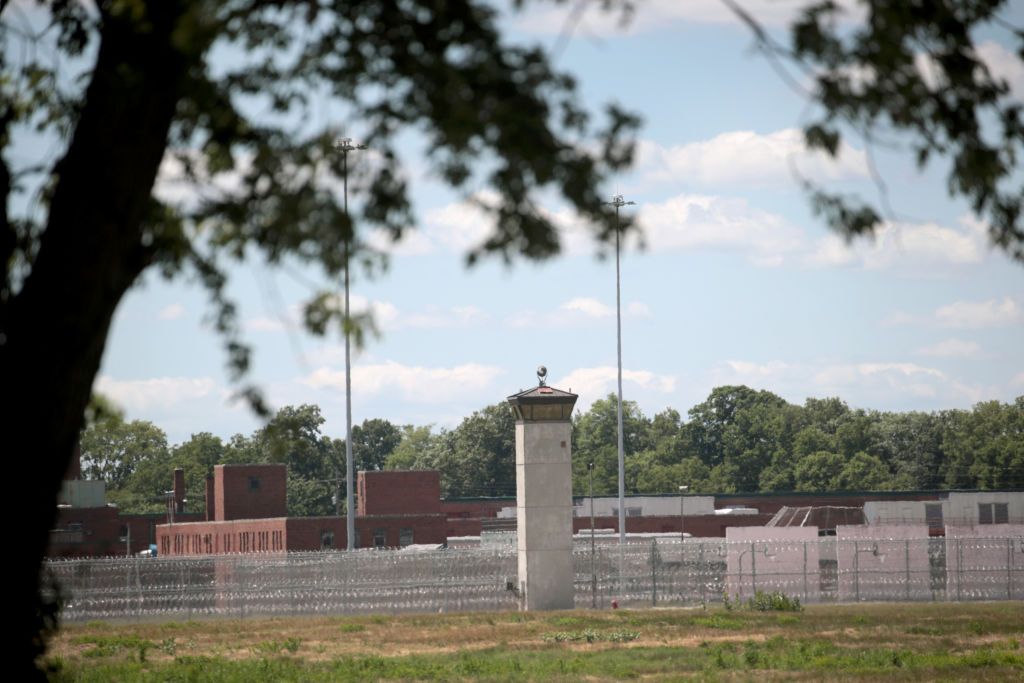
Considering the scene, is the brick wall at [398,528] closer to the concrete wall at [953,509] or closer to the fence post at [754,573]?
the concrete wall at [953,509]

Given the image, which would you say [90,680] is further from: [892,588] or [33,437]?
[892,588]

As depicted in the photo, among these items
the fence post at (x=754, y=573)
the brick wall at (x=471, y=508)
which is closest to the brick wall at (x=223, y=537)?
the brick wall at (x=471, y=508)

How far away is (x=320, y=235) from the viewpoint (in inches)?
279

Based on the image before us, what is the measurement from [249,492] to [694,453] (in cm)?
8607

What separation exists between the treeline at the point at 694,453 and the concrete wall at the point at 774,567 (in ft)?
277

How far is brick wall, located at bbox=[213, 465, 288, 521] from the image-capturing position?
3302 inches

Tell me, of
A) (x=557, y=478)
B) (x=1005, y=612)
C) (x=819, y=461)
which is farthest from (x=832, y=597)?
(x=819, y=461)

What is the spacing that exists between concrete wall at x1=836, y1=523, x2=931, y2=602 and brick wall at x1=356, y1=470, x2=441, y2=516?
40.6m

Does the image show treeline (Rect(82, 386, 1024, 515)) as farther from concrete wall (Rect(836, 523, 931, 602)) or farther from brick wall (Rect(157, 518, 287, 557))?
concrete wall (Rect(836, 523, 931, 602))

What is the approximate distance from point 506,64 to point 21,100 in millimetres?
5180

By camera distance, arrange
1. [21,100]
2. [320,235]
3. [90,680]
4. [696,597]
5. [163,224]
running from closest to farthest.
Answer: [320,235]
[163,224]
[21,100]
[90,680]
[696,597]

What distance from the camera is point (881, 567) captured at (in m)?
49.0

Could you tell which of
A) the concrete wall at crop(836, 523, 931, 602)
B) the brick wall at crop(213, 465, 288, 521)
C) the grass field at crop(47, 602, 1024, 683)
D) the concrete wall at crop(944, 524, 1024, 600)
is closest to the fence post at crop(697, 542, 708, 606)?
the grass field at crop(47, 602, 1024, 683)

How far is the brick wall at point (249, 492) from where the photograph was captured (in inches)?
3302
